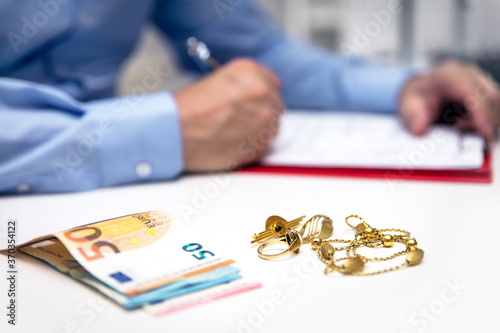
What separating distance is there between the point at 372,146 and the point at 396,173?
0.33 ft

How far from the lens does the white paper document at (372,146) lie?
810mm

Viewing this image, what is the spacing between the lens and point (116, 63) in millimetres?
1152

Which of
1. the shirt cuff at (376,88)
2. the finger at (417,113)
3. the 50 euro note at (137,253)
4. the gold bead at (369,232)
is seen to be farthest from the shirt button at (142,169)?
the shirt cuff at (376,88)

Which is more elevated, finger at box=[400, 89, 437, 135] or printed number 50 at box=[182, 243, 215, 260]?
finger at box=[400, 89, 437, 135]

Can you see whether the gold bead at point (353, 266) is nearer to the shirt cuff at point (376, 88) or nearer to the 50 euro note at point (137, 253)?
the 50 euro note at point (137, 253)

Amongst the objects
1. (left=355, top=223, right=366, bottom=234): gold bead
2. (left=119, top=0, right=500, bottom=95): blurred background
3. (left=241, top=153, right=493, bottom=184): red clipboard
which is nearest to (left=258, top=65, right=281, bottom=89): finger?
(left=241, top=153, right=493, bottom=184): red clipboard

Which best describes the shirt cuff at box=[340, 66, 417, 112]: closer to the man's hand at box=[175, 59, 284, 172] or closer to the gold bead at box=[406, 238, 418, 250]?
the man's hand at box=[175, 59, 284, 172]

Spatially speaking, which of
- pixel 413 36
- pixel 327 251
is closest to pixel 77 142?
pixel 327 251

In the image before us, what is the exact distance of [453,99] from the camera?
1.01m

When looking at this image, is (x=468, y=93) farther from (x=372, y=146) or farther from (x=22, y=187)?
(x=22, y=187)

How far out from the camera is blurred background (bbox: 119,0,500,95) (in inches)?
63.5

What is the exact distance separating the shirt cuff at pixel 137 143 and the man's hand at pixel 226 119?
0.02 meters

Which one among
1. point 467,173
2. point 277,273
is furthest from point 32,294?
point 467,173

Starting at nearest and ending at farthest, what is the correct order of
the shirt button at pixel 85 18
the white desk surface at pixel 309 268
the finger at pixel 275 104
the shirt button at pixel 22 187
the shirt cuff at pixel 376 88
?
the white desk surface at pixel 309 268 → the shirt button at pixel 22 187 → the finger at pixel 275 104 → the shirt button at pixel 85 18 → the shirt cuff at pixel 376 88
